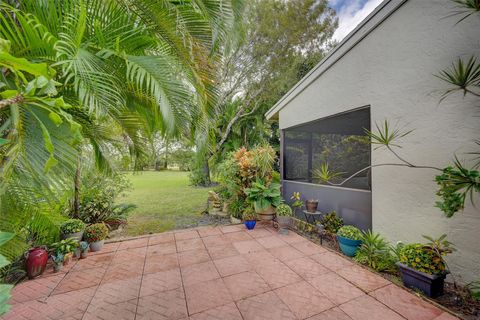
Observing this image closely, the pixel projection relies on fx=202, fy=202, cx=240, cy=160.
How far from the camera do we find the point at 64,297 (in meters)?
2.42

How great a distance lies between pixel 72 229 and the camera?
350cm

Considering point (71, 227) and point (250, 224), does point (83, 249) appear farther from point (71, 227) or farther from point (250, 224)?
point (250, 224)

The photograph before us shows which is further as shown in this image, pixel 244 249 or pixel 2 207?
pixel 244 249

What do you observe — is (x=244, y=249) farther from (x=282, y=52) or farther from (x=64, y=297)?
(x=282, y=52)

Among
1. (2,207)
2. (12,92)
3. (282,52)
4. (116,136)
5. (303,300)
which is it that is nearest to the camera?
(12,92)

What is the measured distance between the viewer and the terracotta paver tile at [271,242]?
12.3ft

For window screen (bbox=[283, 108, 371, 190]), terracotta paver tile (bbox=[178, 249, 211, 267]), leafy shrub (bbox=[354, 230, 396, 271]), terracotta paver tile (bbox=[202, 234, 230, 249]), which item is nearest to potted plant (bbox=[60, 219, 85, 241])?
terracotta paver tile (bbox=[178, 249, 211, 267])

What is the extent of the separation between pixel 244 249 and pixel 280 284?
111 centimetres

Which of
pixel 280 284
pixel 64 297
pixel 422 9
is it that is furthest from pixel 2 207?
pixel 422 9

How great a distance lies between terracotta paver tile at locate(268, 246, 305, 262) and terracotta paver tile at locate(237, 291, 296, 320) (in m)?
0.96

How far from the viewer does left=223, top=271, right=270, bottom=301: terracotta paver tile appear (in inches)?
96.1

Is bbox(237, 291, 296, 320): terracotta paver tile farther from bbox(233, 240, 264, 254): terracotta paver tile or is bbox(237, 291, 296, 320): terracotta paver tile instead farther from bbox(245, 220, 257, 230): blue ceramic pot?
A: bbox(245, 220, 257, 230): blue ceramic pot

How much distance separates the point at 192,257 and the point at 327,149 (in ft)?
19.2

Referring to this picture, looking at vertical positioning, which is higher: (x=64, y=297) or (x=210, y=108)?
(x=210, y=108)
